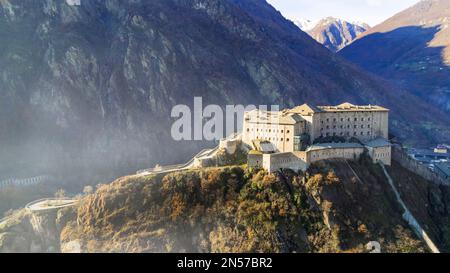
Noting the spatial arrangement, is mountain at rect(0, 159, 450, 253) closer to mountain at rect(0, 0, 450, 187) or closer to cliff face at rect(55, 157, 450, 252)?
cliff face at rect(55, 157, 450, 252)

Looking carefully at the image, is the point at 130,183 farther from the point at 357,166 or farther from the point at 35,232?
the point at 357,166

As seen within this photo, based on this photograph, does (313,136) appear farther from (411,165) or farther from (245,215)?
(245,215)

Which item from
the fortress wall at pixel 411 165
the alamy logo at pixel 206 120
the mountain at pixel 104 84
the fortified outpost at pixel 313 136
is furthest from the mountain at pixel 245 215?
Result: the alamy logo at pixel 206 120

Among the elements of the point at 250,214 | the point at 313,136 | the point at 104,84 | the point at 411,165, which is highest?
the point at 104,84

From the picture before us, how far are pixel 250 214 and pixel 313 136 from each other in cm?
1819

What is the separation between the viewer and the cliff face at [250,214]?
67.5m

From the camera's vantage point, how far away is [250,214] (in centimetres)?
6950

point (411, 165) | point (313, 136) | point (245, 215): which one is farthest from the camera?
point (411, 165)

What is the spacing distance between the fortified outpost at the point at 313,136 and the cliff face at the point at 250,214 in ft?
6.45

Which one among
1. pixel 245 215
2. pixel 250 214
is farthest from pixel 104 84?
pixel 250 214

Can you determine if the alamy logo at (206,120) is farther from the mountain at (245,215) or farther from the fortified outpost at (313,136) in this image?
the mountain at (245,215)

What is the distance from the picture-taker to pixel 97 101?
169250mm

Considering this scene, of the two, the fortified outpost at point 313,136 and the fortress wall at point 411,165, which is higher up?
the fortified outpost at point 313,136

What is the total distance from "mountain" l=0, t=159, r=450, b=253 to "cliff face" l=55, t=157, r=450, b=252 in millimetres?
137
